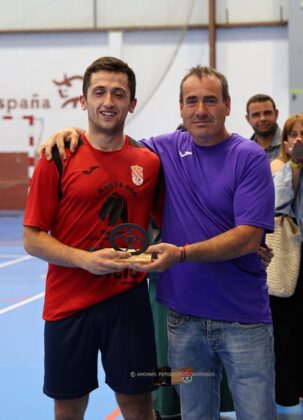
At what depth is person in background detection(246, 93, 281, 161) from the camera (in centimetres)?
489

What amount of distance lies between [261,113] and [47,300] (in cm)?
260

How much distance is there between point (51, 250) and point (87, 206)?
0.78 ft

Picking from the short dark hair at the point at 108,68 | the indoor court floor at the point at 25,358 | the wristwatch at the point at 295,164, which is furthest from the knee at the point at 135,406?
the wristwatch at the point at 295,164

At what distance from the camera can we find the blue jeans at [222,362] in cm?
279

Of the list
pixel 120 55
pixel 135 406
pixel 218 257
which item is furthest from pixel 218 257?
pixel 120 55

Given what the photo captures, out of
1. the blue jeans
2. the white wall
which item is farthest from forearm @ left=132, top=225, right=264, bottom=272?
the white wall

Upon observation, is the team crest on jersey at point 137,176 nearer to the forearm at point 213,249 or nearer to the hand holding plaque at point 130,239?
the hand holding plaque at point 130,239

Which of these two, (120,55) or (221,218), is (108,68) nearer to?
(221,218)

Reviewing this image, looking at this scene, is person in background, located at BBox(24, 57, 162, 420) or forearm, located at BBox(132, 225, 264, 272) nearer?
forearm, located at BBox(132, 225, 264, 272)

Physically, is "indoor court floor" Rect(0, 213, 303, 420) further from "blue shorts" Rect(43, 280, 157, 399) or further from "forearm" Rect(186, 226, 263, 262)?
"forearm" Rect(186, 226, 263, 262)

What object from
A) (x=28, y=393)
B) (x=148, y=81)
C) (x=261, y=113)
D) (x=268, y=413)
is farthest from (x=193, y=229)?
(x=148, y=81)

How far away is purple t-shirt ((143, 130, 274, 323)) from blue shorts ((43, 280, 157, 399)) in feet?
0.74

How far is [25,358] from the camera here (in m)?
5.88

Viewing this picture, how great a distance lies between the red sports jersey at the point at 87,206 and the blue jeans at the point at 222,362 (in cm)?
34
